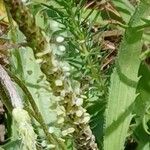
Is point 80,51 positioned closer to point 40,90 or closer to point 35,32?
point 40,90

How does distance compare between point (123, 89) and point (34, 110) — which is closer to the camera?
point (34, 110)

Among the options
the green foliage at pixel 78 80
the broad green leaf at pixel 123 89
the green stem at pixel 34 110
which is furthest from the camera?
the broad green leaf at pixel 123 89

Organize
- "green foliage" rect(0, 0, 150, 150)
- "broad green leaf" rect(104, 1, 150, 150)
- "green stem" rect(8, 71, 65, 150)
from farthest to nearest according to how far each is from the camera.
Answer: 1. "broad green leaf" rect(104, 1, 150, 150)
2. "green stem" rect(8, 71, 65, 150)
3. "green foliage" rect(0, 0, 150, 150)

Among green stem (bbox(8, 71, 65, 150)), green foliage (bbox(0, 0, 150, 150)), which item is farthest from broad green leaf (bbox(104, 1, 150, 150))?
green stem (bbox(8, 71, 65, 150))

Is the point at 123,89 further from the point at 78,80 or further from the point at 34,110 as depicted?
the point at 34,110

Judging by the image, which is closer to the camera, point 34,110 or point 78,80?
point 34,110

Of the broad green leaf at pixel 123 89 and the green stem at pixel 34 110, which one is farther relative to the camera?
the broad green leaf at pixel 123 89

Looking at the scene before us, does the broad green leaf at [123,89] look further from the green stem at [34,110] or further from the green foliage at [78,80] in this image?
the green stem at [34,110]

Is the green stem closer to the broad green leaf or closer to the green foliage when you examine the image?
the green foliage

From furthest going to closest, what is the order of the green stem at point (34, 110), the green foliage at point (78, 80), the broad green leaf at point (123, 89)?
the broad green leaf at point (123, 89), the green stem at point (34, 110), the green foliage at point (78, 80)

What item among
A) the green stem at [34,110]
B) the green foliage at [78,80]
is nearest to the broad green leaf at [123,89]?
the green foliage at [78,80]

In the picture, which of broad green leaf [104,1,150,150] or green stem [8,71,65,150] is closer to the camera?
green stem [8,71,65,150]

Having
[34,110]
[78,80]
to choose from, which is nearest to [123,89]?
[78,80]
